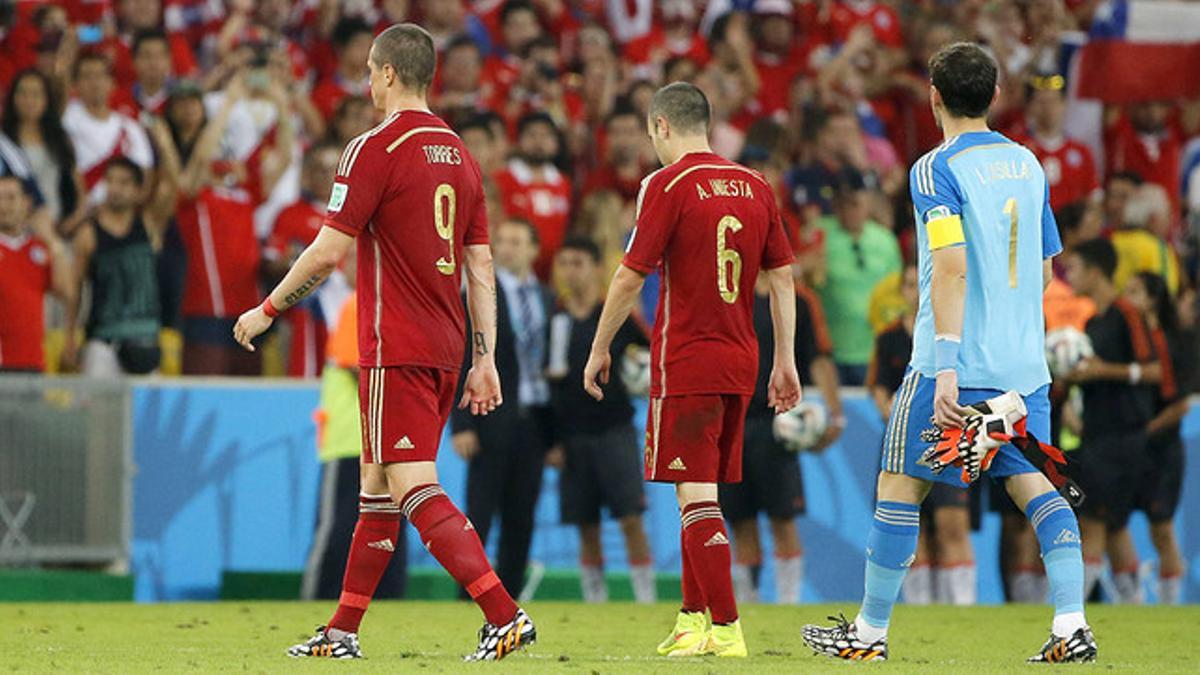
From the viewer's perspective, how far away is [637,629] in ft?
39.7

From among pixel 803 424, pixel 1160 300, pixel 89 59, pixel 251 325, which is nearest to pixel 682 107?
pixel 251 325

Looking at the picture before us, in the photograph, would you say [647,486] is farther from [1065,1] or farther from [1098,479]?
[1065,1]

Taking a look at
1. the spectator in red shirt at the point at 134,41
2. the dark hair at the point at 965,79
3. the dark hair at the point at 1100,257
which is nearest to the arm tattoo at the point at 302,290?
the dark hair at the point at 965,79

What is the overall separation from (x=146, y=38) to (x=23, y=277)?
10.5 ft

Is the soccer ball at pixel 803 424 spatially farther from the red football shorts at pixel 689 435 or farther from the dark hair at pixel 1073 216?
the red football shorts at pixel 689 435

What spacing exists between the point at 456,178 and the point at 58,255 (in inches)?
291

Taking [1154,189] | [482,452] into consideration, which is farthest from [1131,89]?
[482,452]

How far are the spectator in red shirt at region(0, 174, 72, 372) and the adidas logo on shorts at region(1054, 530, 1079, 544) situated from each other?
881 cm

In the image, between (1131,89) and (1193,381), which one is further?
(1131,89)

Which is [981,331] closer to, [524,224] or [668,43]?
[524,224]

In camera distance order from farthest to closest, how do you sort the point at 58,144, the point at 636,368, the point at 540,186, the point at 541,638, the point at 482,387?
the point at 540,186, the point at 58,144, the point at 636,368, the point at 541,638, the point at 482,387

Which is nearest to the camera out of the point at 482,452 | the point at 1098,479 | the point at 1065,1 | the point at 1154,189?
the point at 482,452

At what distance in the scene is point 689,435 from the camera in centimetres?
984

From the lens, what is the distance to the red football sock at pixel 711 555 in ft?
31.6
